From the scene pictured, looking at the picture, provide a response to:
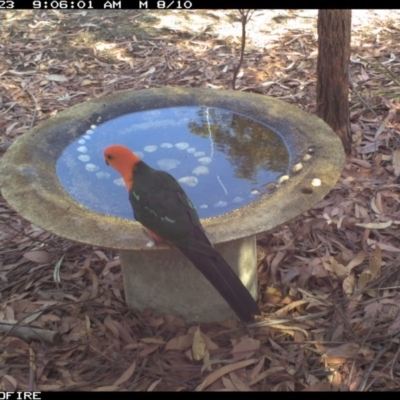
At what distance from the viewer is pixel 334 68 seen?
3793 mm

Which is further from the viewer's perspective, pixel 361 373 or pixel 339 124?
pixel 339 124

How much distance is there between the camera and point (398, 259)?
316cm

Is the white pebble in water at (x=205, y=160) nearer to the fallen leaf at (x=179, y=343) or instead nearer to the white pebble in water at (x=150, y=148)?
the white pebble in water at (x=150, y=148)

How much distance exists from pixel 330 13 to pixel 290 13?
2.73 meters

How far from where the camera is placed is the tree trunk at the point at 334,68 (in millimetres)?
3684

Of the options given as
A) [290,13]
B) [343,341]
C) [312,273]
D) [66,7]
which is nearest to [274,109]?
[312,273]

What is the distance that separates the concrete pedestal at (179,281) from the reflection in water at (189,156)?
26 centimetres

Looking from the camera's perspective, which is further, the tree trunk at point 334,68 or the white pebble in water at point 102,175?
the tree trunk at point 334,68

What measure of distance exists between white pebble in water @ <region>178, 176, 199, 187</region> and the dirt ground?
2.27ft

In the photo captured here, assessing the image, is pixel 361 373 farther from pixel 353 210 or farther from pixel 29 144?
pixel 29 144

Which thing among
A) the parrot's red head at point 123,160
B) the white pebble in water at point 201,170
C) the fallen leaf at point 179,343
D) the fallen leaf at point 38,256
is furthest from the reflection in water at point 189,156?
the fallen leaf at point 38,256

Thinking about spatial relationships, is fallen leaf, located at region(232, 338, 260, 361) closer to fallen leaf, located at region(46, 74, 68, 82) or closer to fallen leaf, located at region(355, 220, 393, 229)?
fallen leaf, located at region(355, 220, 393, 229)

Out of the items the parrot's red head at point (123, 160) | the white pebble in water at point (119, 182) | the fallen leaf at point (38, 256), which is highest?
the parrot's red head at point (123, 160)

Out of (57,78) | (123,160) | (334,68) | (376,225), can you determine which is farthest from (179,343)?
(57,78)
